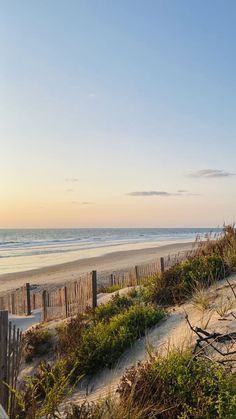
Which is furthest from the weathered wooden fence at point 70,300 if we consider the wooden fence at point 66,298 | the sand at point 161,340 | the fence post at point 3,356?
the fence post at point 3,356

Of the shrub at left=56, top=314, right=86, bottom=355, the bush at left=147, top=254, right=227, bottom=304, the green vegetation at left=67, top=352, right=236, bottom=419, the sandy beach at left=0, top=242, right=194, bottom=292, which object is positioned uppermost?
the bush at left=147, top=254, right=227, bottom=304

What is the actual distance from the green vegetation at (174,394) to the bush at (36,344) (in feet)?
13.3

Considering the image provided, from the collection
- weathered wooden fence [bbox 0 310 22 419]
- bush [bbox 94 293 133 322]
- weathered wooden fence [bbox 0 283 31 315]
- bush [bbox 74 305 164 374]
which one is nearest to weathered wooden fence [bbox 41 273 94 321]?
weathered wooden fence [bbox 0 283 31 315]

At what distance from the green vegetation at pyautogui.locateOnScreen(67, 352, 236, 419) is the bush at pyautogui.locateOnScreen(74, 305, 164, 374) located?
5.80 feet

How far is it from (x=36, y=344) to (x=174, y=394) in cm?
496

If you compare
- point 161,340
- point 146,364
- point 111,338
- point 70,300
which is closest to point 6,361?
point 146,364

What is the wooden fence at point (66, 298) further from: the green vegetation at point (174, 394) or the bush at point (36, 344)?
the green vegetation at point (174, 394)

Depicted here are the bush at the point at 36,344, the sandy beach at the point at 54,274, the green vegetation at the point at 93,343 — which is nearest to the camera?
the green vegetation at the point at 93,343

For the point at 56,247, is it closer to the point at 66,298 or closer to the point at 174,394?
the point at 66,298

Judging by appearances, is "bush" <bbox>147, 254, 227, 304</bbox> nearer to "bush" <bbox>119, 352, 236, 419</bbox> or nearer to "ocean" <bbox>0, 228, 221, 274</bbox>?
"ocean" <bbox>0, 228, 221, 274</bbox>

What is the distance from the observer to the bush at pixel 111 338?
22.0ft

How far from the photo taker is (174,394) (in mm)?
4438

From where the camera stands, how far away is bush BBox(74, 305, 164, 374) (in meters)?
6.70

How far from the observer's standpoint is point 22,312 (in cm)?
1340
